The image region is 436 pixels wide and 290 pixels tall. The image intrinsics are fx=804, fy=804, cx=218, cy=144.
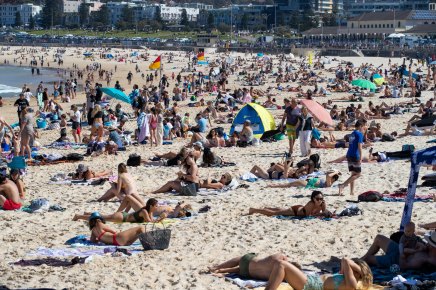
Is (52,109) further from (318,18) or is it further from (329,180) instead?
(318,18)

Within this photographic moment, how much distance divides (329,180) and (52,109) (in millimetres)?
14155

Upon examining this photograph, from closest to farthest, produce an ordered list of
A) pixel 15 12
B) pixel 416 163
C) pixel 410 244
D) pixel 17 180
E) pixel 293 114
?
pixel 410 244 → pixel 416 163 → pixel 17 180 → pixel 293 114 → pixel 15 12

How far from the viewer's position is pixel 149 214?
29.7 ft

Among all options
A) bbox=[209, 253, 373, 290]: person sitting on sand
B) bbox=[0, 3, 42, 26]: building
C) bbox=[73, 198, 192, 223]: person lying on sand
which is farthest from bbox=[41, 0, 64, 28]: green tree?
bbox=[209, 253, 373, 290]: person sitting on sand

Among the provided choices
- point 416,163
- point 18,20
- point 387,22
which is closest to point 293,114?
point 416,163

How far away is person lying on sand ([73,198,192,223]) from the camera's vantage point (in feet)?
29.6

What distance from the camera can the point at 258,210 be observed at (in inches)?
374

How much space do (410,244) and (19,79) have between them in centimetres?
4831

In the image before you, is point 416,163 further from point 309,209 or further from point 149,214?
point 149,214

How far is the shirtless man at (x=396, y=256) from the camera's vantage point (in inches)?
274

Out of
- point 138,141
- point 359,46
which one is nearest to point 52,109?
point 138,141

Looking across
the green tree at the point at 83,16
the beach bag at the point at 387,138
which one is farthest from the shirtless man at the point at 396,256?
the green tree at the point at 83,16

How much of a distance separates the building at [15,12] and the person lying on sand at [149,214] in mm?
A: 159048

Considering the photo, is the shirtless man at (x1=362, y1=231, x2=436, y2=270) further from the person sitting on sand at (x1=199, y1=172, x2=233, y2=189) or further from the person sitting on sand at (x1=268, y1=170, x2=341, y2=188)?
the person sitting on sand at (x1=199, y1=172, x2=233, y2=189)
